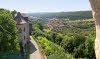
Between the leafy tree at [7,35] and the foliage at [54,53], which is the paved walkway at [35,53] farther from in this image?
the leafy tree at [7,35]

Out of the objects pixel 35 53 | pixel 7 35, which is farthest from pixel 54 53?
pixel 7 35

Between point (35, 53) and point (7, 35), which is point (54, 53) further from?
point (7, 35)

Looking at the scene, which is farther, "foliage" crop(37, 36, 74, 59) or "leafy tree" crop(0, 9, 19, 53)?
"foliage" crop(37, 36, 74, 59)

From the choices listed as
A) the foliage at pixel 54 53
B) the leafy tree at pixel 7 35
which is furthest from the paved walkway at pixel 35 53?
the leafy tree at pixel 7 35

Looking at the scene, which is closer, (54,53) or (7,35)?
(7,35)

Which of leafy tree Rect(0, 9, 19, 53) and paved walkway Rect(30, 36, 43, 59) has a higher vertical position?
leafy tree Rect(0, 9, 19, 53)

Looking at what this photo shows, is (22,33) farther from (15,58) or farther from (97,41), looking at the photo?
(97,41)

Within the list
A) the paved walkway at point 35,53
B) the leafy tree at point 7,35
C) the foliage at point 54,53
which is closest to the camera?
the leafy tree at point 7,35

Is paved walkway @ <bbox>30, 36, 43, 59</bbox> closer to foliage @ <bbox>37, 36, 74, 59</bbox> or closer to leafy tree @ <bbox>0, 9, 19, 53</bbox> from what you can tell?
foliage @ <bbox>37, 36, 74, 59</bbox>

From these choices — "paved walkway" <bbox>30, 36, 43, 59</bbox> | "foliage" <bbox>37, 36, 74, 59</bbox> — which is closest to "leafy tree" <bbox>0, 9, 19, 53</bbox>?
"paved walkway" <bbox>30, 36, 43, 59</bbox>

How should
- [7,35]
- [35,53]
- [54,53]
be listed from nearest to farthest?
[7,35], [54,53], [35,53]

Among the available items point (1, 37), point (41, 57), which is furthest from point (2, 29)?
point (41, 57)
